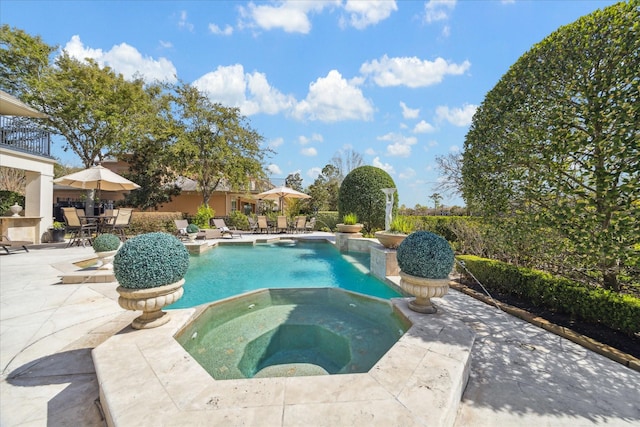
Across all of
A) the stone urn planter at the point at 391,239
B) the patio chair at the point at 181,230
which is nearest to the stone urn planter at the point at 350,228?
the stone urn planter at the point at 391,239

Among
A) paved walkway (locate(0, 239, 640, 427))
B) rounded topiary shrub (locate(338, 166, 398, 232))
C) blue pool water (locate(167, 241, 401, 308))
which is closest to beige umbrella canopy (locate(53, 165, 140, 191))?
blue pool water (locate(167, 241, 401, 308))

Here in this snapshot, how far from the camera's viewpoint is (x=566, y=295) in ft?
13.2

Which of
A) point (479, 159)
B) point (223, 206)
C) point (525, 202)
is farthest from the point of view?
point (223, 206)

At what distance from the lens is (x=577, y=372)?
2.83m

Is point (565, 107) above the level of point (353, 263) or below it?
above

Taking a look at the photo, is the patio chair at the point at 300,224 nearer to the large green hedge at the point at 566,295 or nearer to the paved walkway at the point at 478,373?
the large green hedge at the point at 566,295

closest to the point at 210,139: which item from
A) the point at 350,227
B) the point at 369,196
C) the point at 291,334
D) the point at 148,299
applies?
the point at 369,196

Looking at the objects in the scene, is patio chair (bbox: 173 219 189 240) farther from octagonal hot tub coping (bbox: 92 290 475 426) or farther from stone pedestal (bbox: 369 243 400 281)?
octagonal hot tub coping (bbox: 92 290 475 426)

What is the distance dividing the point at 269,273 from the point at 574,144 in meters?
7.19

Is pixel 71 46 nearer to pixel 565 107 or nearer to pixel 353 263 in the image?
pixel 353 263

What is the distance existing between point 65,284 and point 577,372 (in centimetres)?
882

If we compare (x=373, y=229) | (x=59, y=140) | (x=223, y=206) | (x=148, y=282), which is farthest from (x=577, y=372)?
(x=223, y=206)

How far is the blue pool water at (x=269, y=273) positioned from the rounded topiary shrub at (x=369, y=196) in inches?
94.6

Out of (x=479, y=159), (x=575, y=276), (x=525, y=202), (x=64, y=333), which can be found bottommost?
(x=64, y=333)
